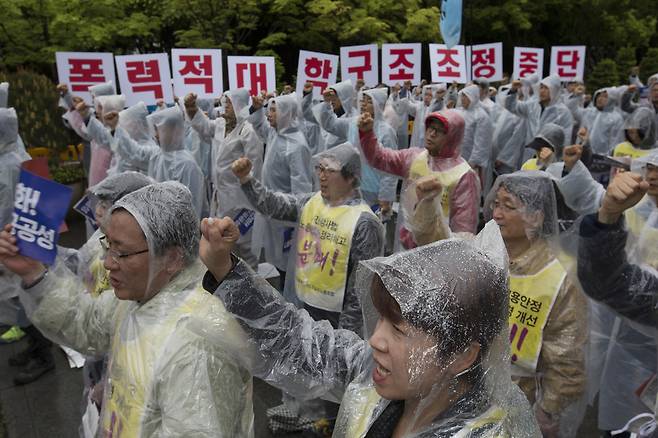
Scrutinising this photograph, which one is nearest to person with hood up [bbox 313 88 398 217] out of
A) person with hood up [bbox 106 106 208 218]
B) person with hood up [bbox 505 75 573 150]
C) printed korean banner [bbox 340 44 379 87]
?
printed korean banner [bbox 340 44 379 87]

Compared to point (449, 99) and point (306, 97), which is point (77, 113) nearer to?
point (306, 97)

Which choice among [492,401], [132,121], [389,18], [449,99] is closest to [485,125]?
[449,99]

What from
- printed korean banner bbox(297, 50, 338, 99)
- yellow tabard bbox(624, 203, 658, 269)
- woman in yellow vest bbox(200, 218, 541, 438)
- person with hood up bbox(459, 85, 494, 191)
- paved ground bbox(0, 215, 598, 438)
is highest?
printed korean banner bbox(297, 50, 338, 99)

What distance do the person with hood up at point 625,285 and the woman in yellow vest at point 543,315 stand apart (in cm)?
15

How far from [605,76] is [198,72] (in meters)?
16.9

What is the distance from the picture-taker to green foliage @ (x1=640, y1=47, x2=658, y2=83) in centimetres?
2209

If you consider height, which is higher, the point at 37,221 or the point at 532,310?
the point at 37,221

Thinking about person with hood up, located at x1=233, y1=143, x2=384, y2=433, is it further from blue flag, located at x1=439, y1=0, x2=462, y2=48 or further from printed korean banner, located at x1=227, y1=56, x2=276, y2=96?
blue flag, located at x1=439, y1=0, x2=462, y2=48

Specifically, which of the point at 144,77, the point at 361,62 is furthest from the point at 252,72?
the point at 361,62

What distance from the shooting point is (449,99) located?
36.3ft

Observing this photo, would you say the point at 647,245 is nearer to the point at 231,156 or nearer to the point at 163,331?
the point at 163,331

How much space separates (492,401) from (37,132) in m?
10.5

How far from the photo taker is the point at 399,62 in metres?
11.1

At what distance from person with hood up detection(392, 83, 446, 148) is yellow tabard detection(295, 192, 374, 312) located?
750 cm
